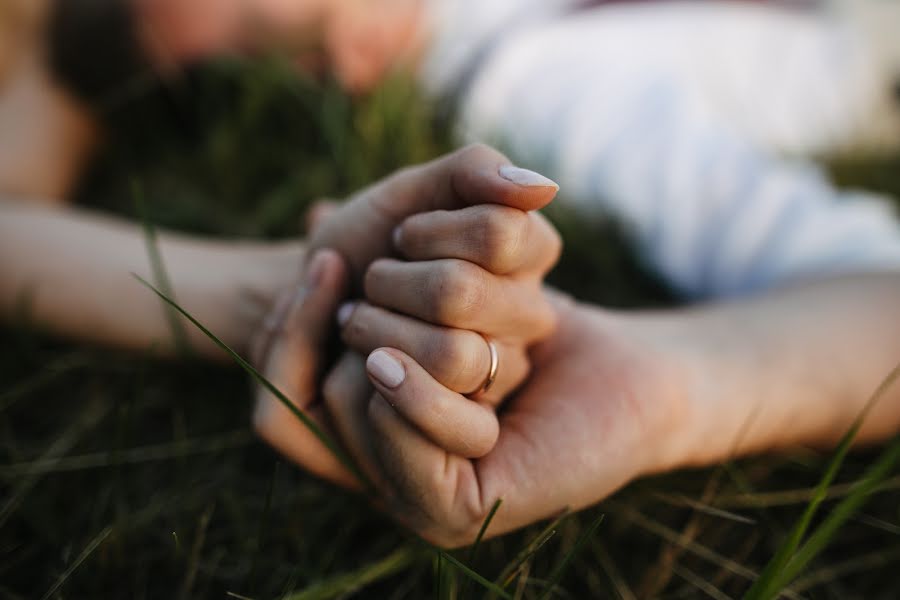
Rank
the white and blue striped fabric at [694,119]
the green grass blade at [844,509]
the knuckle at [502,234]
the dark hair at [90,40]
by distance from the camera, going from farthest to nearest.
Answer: the dark hair at [90,40] < the white and blue striped fabric at [694,119] < the knuckle at [502,234] < the green grass blade at [844,509]

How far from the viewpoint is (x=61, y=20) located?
5.35ft

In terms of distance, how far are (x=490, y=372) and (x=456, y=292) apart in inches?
4.6

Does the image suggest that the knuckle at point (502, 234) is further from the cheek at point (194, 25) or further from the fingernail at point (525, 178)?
the cheek at point (194, 25)

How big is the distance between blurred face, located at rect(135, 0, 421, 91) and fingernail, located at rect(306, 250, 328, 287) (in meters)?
1.11

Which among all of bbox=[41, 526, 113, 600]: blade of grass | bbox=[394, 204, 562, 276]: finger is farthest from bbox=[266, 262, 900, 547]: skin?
bbox=[41, 526, 113, 600]: blade of grass

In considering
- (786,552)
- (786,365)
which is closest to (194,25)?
(786,365)

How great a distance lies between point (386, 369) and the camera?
64cm

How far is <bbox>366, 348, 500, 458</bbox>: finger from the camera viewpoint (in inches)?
25.1

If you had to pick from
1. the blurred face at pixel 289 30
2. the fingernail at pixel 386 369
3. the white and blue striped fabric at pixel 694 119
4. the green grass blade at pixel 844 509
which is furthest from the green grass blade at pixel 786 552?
the blurred face at pixel 289 30

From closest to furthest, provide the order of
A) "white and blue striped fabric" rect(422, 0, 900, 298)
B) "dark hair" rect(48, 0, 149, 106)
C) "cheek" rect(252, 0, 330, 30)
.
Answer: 1. "white and blue striped fabric" rect(422, 0, 900, 298)
2. "dark hair" rect(48, 0, 149, 106)
3. "cheek" rect(252, 0, 330, 30)

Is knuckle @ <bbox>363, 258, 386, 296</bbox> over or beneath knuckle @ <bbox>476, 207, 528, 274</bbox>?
beneath

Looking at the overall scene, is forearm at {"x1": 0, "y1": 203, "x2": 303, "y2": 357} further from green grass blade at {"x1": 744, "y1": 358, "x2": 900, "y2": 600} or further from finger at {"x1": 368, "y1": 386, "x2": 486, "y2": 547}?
green grass blade at {"x1": 744, "y1": 358, "x2": 900, "y2": 600}

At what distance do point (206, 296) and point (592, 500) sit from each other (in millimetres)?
749

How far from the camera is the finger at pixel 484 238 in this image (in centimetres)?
66
